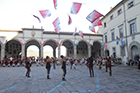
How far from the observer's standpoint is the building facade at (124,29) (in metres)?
18.2

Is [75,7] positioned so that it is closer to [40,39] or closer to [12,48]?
[40,39]

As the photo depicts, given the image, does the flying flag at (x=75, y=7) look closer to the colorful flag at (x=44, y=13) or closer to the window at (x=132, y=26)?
the colorful flag at (x=44, y=13)

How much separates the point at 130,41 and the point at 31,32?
1977 cm

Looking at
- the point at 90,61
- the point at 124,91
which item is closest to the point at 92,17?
the point at 90,61

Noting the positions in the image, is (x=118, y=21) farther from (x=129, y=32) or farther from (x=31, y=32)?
(x=31, y=32)

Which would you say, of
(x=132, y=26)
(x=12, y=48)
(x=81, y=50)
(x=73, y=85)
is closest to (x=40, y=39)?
(x=12, y=48)

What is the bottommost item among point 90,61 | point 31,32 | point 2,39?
point 90,61

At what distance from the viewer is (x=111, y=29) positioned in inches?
996

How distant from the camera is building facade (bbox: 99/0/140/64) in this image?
59.6 feet

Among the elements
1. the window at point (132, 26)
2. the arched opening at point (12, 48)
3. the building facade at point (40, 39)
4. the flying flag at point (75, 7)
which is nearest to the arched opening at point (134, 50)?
the window at point (132, 26)

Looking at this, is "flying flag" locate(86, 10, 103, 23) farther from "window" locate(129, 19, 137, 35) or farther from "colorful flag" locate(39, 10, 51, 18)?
"window" locate(129, 19, 137, 35)

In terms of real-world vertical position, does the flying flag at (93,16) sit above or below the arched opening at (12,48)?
above

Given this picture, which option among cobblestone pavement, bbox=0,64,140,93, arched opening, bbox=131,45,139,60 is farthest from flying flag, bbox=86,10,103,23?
arched opening, bbox=131,45,139,60

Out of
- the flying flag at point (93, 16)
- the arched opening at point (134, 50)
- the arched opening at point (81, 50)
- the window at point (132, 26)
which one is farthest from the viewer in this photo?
the arched opening at point (81, 50)
